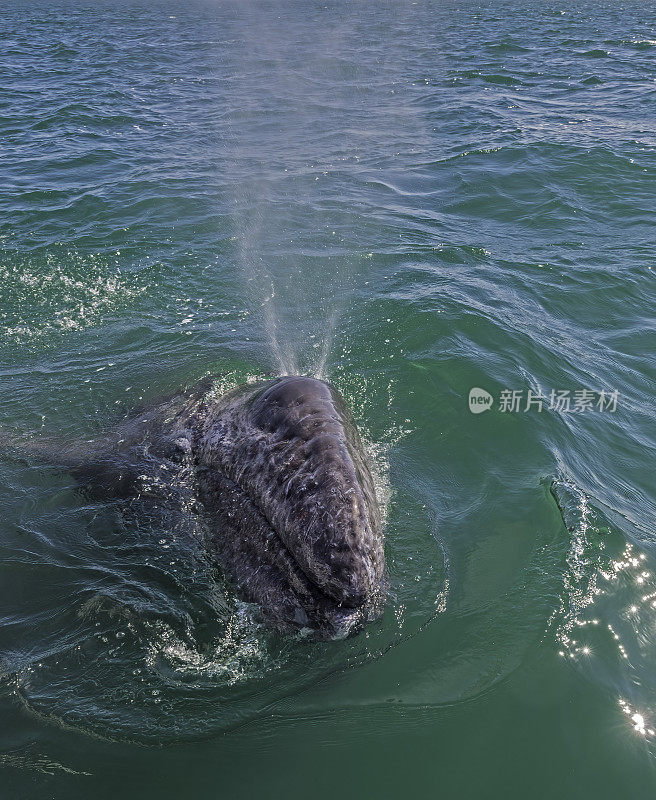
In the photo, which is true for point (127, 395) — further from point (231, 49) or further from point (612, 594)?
point (231, 49)

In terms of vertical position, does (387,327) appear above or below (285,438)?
below

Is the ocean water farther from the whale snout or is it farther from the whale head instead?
the whale snout

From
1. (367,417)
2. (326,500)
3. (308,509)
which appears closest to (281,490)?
(308,509)

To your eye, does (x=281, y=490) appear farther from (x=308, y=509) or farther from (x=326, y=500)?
(x=326, y=500)

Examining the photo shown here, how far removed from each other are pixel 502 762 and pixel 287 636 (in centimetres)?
198

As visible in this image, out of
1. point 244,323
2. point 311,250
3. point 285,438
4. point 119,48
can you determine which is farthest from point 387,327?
point 119,48

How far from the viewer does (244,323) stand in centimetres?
1205

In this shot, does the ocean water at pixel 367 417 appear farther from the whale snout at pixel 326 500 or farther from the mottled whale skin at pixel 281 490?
the whale snout at pixel 326 500

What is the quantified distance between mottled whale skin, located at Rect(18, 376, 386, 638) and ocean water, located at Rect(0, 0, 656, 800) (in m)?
0.36

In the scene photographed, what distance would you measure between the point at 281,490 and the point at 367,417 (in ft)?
11.7

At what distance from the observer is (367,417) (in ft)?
30.8

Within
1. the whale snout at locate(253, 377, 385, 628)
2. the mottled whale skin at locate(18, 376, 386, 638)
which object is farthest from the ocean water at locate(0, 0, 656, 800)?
the whale snout at locate(253, 377, 385, 628)

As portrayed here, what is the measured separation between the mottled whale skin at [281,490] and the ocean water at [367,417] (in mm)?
361

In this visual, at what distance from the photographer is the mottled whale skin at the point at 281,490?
550cm
